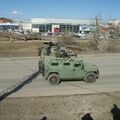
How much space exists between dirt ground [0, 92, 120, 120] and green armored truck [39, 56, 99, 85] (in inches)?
100

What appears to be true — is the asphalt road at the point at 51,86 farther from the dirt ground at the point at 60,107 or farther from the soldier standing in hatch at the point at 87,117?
the soldier standing in hatch at the point at 87,117

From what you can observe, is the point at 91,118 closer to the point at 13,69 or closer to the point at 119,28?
the point at 13,69

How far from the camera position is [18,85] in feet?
53.0

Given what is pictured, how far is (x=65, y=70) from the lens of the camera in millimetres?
16438

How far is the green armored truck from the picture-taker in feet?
53.2

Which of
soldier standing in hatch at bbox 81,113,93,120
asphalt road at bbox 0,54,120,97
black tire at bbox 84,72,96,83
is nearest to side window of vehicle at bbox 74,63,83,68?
black tire at bbox 84,72,96,83

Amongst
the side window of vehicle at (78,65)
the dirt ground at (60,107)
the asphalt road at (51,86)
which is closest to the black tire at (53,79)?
the asphalt road at (51,86)

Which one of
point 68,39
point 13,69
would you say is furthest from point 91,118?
point 68,39

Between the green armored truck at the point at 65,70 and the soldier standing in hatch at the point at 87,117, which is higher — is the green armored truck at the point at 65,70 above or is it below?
above

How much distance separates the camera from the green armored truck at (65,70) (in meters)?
16.2

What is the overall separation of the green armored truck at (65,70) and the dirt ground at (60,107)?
2.55 m

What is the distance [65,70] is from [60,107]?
13.7ft

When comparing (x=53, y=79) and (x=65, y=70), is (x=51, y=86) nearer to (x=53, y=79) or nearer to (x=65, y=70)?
(x=53, y=79)

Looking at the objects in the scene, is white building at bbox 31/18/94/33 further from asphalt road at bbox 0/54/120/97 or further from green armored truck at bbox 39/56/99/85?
green armored truck at bbox 39/56/99/85
